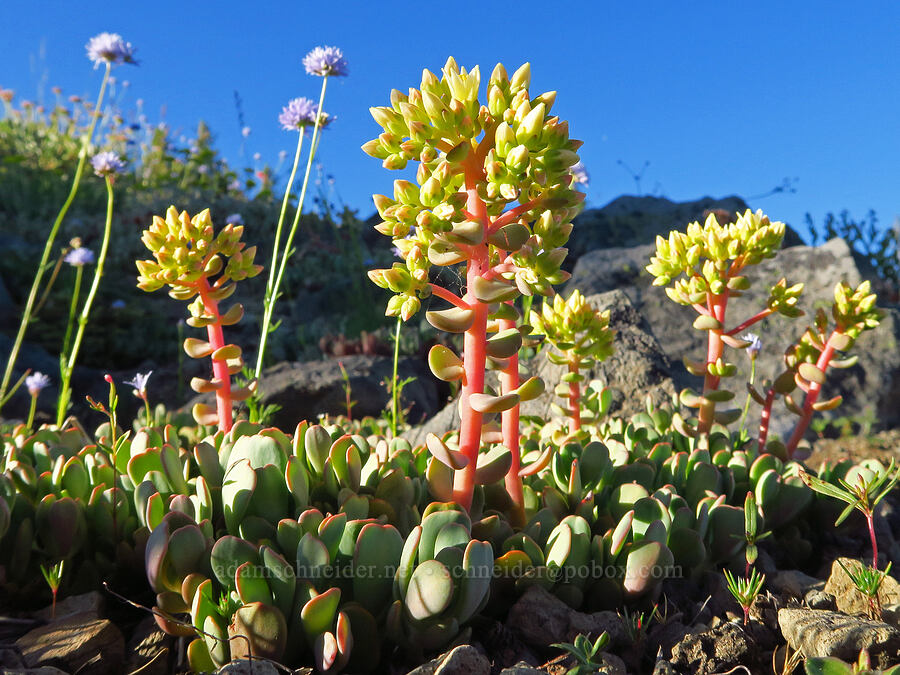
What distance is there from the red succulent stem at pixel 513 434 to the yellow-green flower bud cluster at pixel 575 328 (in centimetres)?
53

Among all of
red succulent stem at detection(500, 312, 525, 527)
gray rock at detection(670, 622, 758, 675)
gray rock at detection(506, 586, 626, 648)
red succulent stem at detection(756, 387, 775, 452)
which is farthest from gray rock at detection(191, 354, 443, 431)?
gray rock at detection(670, 622, 758, 675)

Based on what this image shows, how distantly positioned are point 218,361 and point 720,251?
5.75 feet

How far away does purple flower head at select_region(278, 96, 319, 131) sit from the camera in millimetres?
3121

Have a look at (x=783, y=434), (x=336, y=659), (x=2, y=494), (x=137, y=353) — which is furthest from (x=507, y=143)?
(x=137, y=353)

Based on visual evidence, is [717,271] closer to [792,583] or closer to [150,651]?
[792,583]

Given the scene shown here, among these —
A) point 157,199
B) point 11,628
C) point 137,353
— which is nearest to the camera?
point 11,628

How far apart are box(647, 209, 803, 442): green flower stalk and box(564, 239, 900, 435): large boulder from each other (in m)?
2.18

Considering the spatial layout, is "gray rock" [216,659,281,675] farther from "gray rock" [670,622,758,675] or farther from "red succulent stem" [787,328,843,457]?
"red succulent stem" [787,328,843,457]

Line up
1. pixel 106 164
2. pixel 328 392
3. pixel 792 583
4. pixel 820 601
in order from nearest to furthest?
pixel 820 601 < pixel 792 583 < pixel 106 164 < pixel 328 392

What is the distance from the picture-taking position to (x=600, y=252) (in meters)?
5.83

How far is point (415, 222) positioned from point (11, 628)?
4.88 feet

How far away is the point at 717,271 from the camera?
2.34 m

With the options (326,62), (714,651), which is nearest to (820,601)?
(714,651)

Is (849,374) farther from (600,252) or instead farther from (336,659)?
(336,659)
